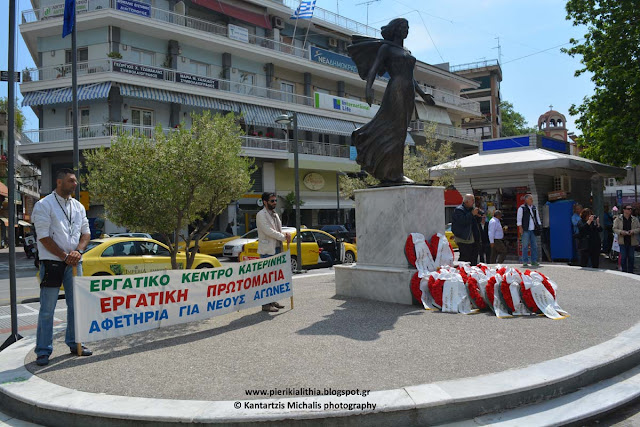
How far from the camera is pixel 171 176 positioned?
7.67 metres

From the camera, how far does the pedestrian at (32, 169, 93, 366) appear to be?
16.8 feet

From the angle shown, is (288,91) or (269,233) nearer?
(269,233)

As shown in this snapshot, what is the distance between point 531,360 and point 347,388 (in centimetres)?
187

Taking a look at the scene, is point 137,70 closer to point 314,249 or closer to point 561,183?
point 314,249

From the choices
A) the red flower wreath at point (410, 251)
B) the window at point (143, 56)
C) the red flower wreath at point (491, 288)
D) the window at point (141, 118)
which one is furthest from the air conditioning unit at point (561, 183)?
the window at point (143, 56)

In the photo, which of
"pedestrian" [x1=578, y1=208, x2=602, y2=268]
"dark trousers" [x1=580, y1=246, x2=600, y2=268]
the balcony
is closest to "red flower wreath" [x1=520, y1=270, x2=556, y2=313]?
"pedestrian" [x1=578, y1=208, x2=602, y2=268]

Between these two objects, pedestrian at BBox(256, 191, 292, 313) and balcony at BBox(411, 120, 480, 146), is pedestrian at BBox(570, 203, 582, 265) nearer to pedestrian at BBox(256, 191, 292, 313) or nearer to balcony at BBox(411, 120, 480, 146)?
pedestrian at BBox(256, 191, 292, 313)

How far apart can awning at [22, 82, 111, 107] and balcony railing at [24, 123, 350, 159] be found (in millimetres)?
1450

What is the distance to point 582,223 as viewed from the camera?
1234 centimetres

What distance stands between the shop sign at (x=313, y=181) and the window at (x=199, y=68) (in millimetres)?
10074

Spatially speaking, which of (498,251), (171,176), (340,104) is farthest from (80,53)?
(498,251)

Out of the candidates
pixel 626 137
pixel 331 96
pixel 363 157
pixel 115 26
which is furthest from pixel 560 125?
pixel 363 157

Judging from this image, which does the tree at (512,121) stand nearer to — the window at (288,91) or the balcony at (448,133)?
the balcony at (448,133)

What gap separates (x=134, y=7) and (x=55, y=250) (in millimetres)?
26033
